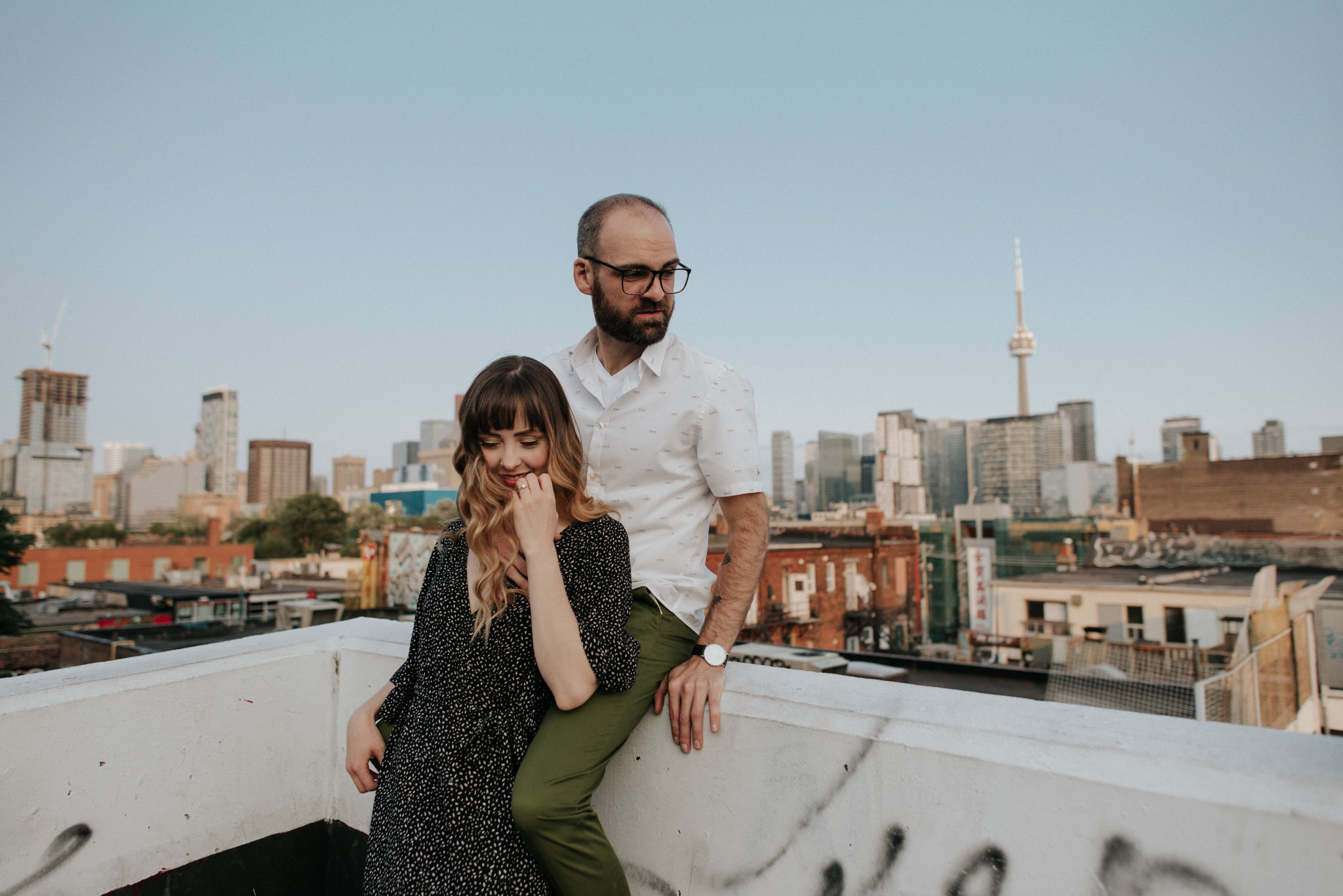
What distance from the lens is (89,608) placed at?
41031 mm

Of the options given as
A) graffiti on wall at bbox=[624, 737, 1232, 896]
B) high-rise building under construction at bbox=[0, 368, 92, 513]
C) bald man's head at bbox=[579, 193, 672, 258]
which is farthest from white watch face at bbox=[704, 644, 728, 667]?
high-rise building under construction at bbox=[0, 368, 92, 513]

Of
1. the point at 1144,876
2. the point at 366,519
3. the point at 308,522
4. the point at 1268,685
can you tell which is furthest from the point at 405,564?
the point at 366,519

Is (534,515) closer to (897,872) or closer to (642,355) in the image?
(642,355)

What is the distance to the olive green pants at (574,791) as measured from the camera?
149cm

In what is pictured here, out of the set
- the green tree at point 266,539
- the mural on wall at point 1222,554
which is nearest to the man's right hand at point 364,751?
the mural on wall at point 1222,554

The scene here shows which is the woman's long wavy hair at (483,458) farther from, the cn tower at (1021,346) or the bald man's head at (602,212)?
the cn tower at (1021,346)

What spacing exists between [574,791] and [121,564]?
66330 mm

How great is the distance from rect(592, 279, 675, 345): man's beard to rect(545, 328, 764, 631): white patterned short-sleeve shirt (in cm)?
4

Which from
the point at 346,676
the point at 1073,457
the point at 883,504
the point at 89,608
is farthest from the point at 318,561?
the point at 1073,457

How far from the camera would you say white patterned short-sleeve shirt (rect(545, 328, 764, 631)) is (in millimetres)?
2018

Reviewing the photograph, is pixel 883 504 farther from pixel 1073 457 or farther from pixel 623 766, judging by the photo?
pixel 623 766

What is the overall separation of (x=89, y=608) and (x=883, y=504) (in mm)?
75321

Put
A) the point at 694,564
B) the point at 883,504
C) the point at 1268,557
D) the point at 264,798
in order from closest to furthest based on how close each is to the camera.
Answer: the point at 694,564, the point at 264,798, the point at 1268,557, the point at 883,504

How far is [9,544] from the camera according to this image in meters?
24.3
